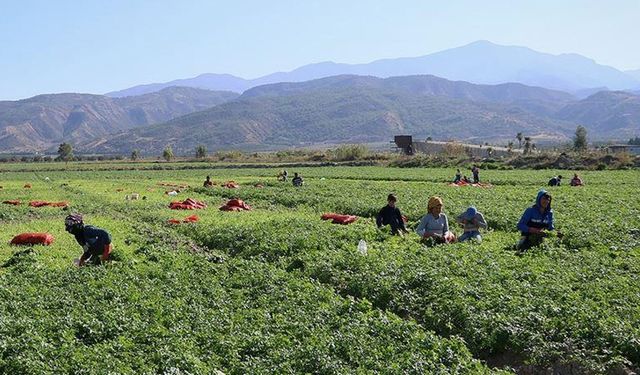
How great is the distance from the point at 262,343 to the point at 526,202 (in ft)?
79.8

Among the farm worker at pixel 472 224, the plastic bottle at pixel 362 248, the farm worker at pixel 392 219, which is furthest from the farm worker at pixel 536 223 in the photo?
the plastic bottle at pixel 362 248

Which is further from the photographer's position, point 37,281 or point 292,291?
point 37,281

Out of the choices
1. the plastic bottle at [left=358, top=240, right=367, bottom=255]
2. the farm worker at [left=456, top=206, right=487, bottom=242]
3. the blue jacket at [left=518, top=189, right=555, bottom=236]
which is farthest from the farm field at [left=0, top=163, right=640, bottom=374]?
the blue jacket at [left=518, top=189, right=555, bottom=236]

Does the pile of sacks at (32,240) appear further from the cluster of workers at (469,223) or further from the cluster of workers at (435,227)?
the cluster of workers at (469,223)

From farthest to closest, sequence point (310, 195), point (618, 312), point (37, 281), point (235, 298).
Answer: point (310, 195) → point (37, 281) → point (235, 298) → point (618, 312)

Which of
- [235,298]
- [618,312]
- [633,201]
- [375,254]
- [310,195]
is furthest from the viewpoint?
[310,195]

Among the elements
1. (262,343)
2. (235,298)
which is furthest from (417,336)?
(235,298)

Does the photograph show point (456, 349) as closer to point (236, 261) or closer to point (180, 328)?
point (180, 328)

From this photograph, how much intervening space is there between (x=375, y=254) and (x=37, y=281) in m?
9.01

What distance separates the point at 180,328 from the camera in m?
11.5

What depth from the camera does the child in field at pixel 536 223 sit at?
59.7 ft

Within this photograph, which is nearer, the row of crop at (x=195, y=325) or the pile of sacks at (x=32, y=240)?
the row of crop at (x=195, y=325)

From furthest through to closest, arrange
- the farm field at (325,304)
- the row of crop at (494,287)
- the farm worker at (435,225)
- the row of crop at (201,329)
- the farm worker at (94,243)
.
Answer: the farm worker at (435,225), the farm worker at (94,243), the row of crop at (494,287), the farm field at (325,304), the row of crop at (201,329)

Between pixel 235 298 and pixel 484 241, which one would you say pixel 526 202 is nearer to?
pixel 484 241
